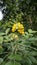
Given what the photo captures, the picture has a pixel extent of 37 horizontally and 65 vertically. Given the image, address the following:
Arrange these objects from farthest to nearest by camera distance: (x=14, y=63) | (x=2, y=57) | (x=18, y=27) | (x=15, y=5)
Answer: (x=15, y=5)
(x=18, y=27)
(x=2, y=57)
(x=14, y=63)

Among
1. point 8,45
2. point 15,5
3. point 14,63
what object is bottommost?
point 14,63

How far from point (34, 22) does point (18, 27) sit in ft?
7.31

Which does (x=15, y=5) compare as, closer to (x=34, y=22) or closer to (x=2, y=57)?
(x=34, y=22)

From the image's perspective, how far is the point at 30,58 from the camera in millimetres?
1460

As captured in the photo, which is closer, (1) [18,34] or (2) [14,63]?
(2) [14,63]

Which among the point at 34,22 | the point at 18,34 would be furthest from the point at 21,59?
the point at 34,22

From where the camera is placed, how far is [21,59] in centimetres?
139

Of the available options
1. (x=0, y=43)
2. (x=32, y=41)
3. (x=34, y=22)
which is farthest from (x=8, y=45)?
(x=34, y=22)

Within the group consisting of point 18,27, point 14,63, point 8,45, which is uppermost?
point 18,27

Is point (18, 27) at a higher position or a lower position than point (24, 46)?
higher

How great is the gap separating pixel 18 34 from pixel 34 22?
7.27 ft

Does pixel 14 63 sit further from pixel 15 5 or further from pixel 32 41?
pixel 15 5

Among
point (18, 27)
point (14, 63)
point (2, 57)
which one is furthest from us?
point (18, 27)

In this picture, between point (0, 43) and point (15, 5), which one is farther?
point (15, 5)
